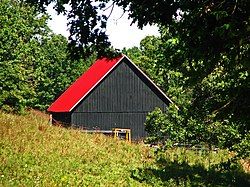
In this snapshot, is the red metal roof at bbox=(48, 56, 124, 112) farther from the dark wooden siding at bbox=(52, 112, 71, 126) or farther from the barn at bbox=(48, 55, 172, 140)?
the dark wooden siding at bbox=(52, 112, 71, 126)

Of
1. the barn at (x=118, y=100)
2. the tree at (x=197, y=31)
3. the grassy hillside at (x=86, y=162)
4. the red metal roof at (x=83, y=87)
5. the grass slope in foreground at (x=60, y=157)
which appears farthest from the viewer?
the red metal roof at (x=83, y=87)

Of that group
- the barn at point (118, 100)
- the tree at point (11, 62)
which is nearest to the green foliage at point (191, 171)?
the tree at point (11, 62)

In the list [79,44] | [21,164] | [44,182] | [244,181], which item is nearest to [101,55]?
[79,44]

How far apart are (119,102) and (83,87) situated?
436 centimetres

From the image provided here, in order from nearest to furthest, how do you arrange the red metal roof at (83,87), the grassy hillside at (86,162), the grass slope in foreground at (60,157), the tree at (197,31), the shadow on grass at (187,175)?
the tree at (197,31) → the grass slope in foreground at (60,157) → the grassy hillside at (86,162) → the shadow on grass at (187,175) → the red metal roof at (83,87)

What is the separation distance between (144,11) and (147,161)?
1305 centimetres

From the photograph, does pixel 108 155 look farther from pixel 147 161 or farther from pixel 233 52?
pixel 233 52

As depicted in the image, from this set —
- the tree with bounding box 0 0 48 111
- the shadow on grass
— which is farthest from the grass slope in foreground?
the tree with bounding box 0 0 48 111

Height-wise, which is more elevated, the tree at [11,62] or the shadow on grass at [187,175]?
the tree at [11,62]

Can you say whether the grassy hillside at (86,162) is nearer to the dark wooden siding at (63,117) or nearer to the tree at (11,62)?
the tree at (11,62)

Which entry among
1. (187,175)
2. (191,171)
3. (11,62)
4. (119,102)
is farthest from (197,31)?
(119,102)

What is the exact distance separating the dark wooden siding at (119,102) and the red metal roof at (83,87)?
0.51 meters

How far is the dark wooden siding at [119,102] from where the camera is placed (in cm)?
3819

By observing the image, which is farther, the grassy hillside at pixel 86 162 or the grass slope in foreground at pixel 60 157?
the grassy hillside at pixel 86 162
